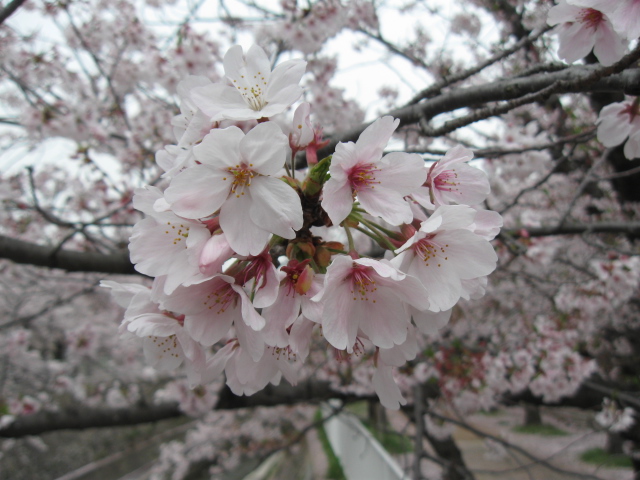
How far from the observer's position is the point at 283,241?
912 mm

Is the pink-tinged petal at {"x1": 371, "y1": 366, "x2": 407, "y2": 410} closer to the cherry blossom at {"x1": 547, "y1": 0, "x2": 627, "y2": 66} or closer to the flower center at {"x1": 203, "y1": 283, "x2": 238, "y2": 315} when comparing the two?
the flower center at {"x1": 203, "y1": 283, "x2": 238, "y2": 315}

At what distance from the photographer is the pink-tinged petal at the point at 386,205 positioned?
0.75 m

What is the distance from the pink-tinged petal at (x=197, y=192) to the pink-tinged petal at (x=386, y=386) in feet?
1.83

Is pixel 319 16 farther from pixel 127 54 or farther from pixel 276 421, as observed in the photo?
pixel 276 421

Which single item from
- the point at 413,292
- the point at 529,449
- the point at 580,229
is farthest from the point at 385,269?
the point at 529,449

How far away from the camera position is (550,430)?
13398mm

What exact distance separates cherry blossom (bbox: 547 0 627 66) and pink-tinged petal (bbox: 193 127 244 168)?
101 centimetres

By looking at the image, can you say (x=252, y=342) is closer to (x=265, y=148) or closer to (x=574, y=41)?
(x=265, y=148)

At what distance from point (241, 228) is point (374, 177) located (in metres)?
0.30

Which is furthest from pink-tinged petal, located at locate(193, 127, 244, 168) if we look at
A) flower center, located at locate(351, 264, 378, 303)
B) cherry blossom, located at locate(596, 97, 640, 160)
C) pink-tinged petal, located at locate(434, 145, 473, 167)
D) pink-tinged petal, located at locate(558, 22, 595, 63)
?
cherry blossom, located at locate(596, 97, 640, 160)

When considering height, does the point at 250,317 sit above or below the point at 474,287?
above

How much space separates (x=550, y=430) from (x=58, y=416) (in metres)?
15.5

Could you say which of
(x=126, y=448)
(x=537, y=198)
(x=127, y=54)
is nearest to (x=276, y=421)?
(x=126, y=448)

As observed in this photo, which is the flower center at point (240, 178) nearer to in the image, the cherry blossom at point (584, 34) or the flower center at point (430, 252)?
the flower center at point (430, 252)
